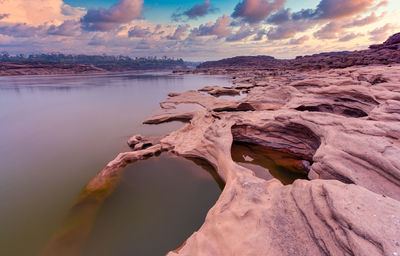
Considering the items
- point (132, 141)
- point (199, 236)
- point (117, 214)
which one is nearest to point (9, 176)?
point (132, 141)

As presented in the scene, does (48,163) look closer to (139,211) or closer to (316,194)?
(139,211)

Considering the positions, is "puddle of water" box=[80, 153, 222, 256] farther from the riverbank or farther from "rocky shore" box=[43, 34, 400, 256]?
"rocky shore" box=[43, 34, 400, 256]

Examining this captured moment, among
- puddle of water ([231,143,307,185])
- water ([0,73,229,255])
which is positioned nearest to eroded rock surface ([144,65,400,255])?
puddle of water ([231,143,307,185])

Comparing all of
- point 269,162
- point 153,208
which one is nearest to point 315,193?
point 153,208

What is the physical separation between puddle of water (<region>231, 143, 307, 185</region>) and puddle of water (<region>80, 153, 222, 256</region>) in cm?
199

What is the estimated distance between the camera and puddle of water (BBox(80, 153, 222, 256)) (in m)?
4.29

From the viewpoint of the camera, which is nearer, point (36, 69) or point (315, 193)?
point (315, 193)

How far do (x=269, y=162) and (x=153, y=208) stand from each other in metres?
5.43

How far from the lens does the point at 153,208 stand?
17.8 ft

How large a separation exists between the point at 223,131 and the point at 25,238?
23.7 ft

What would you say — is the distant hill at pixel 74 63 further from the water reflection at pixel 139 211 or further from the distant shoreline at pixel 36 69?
the water reflection at pixel 139 211

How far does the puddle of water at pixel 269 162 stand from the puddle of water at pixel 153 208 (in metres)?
1.99

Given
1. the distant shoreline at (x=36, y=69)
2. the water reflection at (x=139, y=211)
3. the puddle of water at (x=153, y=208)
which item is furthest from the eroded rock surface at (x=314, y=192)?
the distant shoreline at (x=36, y=69)

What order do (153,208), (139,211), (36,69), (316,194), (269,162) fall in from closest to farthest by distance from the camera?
(316,194)
(139,211)
(153,208)
(269,162)
(36,69)
